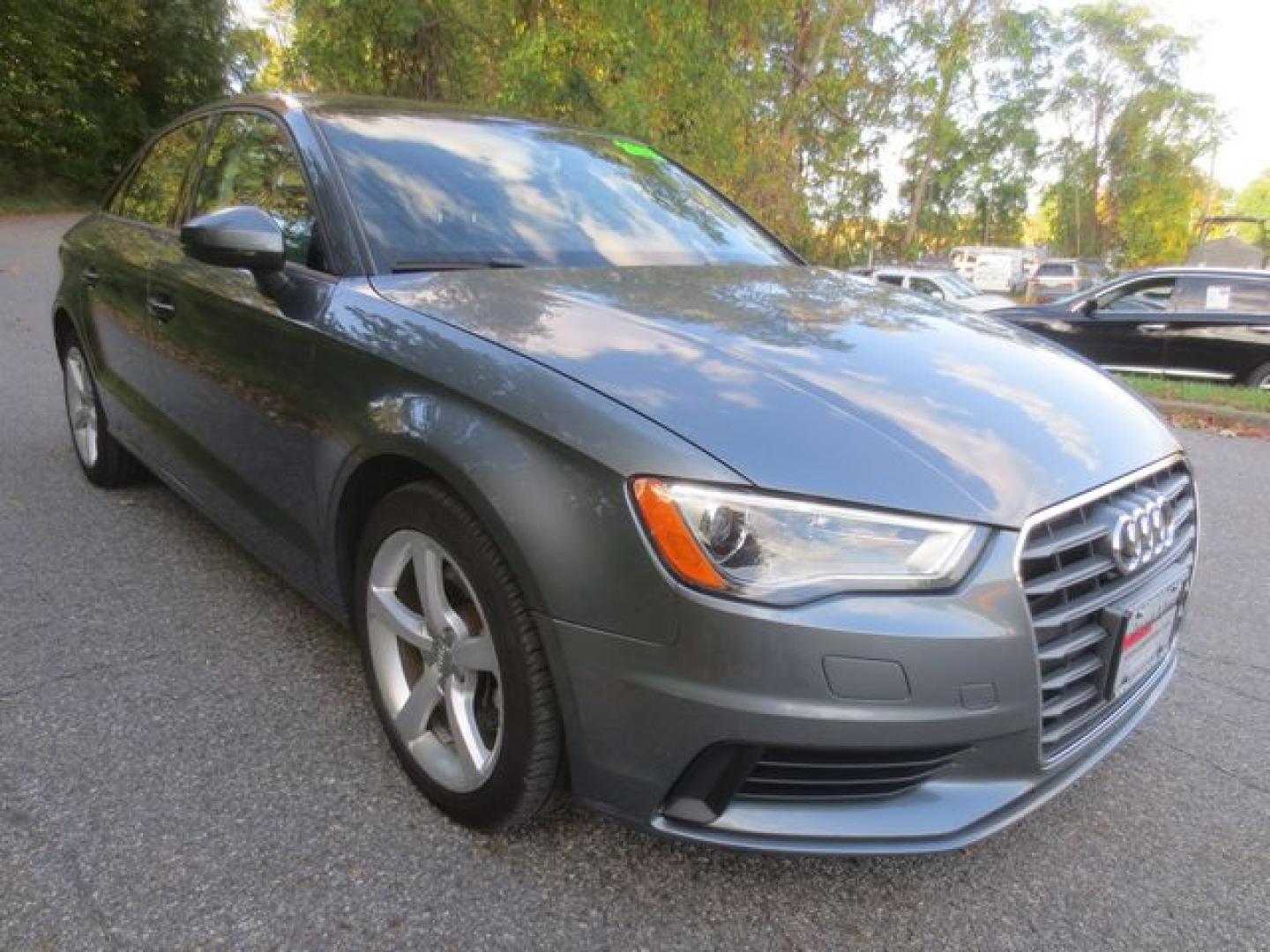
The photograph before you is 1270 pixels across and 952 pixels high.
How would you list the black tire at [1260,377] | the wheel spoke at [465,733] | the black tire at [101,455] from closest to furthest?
the wheel spoke at [465,733] → the black tire at [101,455] → the black tire at [1260,377]

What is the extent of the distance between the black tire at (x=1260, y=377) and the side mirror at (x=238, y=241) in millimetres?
9557

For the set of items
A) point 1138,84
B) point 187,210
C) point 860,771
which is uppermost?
point 1138,84

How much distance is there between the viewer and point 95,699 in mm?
2465

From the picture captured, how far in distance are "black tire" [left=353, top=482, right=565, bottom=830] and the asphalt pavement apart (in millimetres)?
117

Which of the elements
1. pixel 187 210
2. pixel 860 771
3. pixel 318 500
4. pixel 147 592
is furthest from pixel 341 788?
pixel 187 210

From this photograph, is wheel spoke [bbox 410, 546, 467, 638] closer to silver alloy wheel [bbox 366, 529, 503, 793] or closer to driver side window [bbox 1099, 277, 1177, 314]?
silver alloy wheel [bbox 366, 529, 503, 793]

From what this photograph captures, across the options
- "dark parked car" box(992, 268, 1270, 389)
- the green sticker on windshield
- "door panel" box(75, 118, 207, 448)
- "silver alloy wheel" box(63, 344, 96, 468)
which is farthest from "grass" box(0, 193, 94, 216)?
the green sticker on windshield

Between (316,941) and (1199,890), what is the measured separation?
5.79 feet

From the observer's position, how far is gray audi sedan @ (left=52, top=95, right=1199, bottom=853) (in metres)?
1.54

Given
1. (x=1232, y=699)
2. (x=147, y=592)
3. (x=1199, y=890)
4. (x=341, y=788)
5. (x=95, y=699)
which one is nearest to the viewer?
(x=1199, y=890)

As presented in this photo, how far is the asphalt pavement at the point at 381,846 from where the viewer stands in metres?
1.76

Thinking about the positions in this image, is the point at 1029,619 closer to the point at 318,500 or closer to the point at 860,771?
the point at 860,771

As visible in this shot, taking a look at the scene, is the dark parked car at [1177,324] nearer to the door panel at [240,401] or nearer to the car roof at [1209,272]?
the car roof at [1209,272]

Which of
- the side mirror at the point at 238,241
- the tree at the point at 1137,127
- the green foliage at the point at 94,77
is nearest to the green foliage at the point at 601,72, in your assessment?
the green foliage at the point at 94,77
